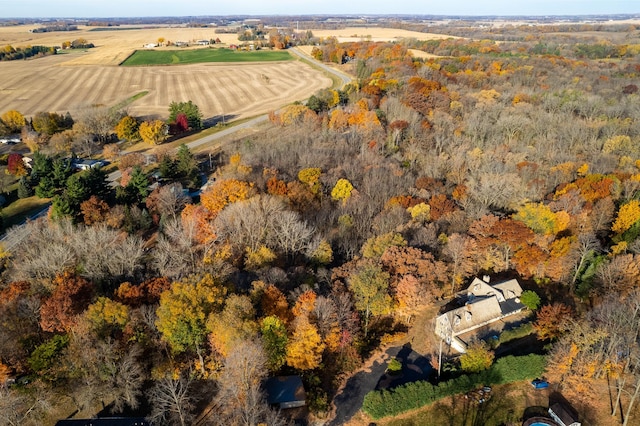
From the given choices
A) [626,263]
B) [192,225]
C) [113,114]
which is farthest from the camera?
[113,114]

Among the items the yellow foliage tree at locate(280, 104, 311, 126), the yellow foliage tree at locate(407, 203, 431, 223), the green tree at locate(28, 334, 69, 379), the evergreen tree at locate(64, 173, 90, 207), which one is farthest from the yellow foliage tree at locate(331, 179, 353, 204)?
the green tree at locate(28, 334, 69, 379)

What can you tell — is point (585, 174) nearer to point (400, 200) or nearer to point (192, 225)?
point (400, 200)

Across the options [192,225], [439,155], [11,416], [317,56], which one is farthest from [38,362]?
[317,56]

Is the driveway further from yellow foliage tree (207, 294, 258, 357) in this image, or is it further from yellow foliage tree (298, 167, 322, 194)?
yellow foliage tree (298, 167, 322, 194)

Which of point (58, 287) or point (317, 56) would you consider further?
point (317, 56)

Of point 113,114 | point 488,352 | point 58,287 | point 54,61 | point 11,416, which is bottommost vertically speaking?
point 488,352

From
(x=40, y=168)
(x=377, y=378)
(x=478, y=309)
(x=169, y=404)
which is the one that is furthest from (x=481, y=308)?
(x=40, y=168)

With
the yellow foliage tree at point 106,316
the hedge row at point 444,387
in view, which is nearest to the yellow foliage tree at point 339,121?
the hedge row at point 444,387
